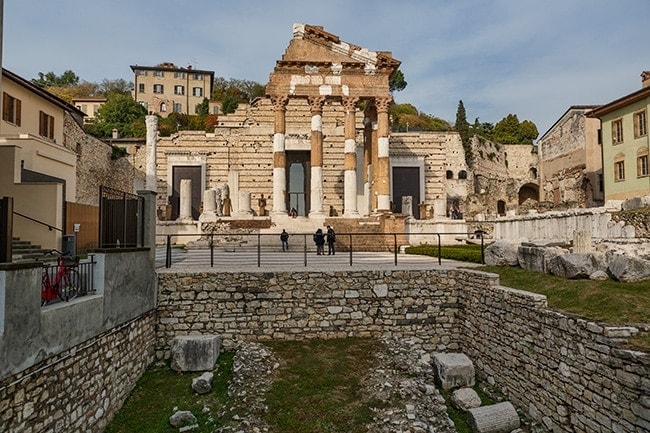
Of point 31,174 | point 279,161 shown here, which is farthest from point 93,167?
point 31,174

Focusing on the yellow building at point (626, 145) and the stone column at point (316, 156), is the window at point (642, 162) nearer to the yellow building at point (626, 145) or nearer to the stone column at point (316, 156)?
the yellow building at point (626, 145)

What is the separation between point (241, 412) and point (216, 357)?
2302 mm

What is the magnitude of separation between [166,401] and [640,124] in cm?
2947

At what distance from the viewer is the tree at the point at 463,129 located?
50062 millimetres

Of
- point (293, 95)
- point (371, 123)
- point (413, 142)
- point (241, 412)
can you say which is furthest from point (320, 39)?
point (241, 412)

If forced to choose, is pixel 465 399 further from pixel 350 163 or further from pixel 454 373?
pixel 350 163

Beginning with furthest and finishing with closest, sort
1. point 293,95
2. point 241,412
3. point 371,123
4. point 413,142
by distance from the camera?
point 413,142 → point 371,123 → point 293,95 → point 241,412

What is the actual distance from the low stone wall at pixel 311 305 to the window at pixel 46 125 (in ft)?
55.3

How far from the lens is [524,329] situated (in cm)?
861

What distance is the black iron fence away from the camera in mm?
9070

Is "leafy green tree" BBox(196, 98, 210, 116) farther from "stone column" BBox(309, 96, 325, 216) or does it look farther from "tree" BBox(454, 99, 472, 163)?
"stone column" BBox(309, 96, 325, 216)

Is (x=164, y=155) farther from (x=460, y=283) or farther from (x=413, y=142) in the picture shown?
(x=460, y=283)

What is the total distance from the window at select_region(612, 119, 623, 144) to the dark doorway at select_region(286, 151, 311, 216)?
20251 millimetres

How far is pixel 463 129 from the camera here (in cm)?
5406
